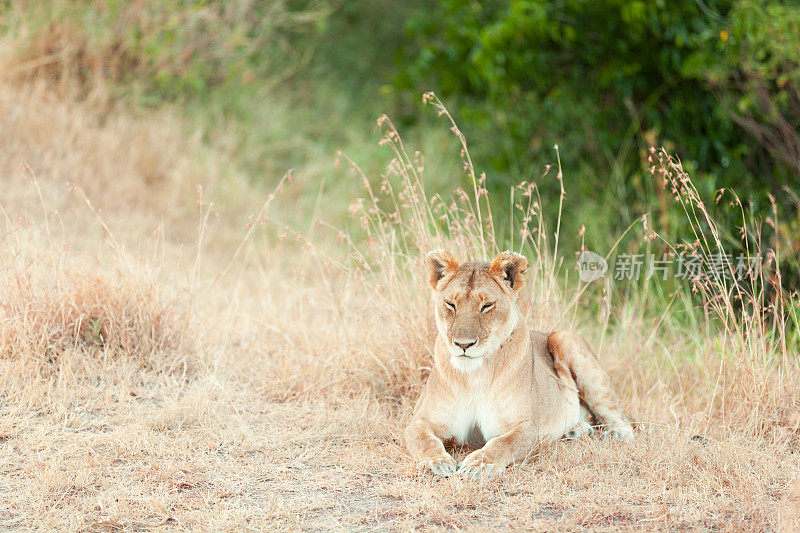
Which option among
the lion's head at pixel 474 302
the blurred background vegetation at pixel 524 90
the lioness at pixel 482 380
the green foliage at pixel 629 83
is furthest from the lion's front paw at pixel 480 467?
the green foliage at pixel 629 83

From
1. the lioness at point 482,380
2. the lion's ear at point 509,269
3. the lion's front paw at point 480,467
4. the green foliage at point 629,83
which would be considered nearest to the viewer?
the lion's front paw at point 480,467

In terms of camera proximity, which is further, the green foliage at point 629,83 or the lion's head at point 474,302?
the green foliage at point 629,83

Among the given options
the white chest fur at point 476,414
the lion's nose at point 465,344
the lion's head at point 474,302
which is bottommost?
the white chest fur at point 476,414

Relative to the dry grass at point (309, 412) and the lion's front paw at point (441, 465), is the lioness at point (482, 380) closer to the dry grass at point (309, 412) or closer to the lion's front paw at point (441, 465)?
the lion's front paw at point (441, 465)

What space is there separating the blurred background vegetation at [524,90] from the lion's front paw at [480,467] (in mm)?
4203

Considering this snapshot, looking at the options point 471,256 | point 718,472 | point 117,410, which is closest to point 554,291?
point 471,256

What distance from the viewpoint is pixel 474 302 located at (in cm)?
450

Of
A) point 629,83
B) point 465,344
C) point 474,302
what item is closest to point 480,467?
point 465,344

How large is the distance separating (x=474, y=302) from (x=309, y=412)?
1484mm

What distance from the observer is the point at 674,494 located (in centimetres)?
428

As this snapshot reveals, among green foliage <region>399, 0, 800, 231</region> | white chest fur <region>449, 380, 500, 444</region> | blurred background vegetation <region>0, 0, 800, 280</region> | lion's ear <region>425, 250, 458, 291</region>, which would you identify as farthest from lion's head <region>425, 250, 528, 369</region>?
green foliage <region>399, 0, 800, 231</region>

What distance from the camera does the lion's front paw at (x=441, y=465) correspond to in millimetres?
4340

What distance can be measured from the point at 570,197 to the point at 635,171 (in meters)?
0.80

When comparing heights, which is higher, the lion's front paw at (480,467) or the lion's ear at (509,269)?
the lion's ear at (509,269)
